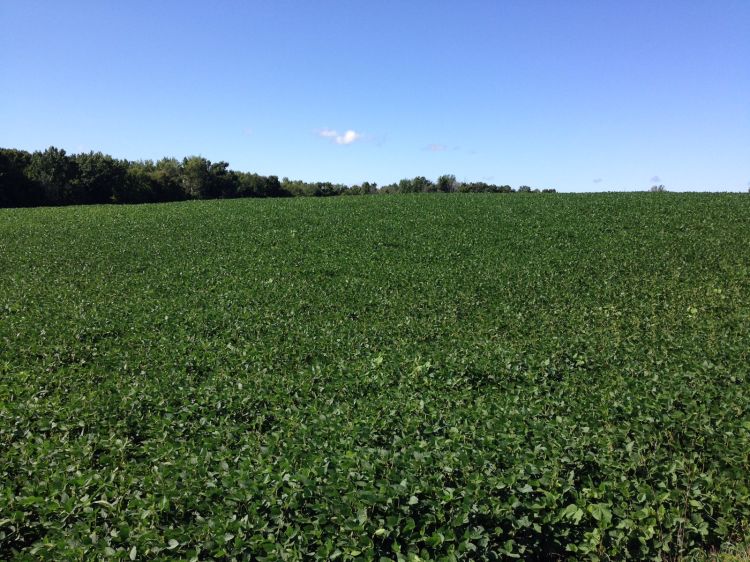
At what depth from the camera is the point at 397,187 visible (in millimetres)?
112062

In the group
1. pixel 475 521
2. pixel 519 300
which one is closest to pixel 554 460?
pixel 475 521

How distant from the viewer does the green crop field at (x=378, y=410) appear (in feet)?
14.3

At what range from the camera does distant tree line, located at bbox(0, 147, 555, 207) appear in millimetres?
57562

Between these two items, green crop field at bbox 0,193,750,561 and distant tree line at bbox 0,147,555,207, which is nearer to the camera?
green crop field at bbox 0,193,750,561

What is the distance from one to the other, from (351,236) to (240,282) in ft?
Result: 32.1

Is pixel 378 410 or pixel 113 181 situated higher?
pixel 113 181

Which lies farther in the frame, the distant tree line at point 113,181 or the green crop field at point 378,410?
the distant tree line at point 113,181

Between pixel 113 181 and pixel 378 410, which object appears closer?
pixel 378 410

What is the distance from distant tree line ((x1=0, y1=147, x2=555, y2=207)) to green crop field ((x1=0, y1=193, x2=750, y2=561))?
50.3 metres

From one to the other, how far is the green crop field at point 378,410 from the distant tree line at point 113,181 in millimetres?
50290

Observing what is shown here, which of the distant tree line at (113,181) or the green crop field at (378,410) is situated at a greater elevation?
the distant tree line at (113,181)

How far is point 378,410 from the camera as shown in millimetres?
6953

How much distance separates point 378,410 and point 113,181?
7220cm

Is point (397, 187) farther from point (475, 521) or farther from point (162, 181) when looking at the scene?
point (475, 521)
